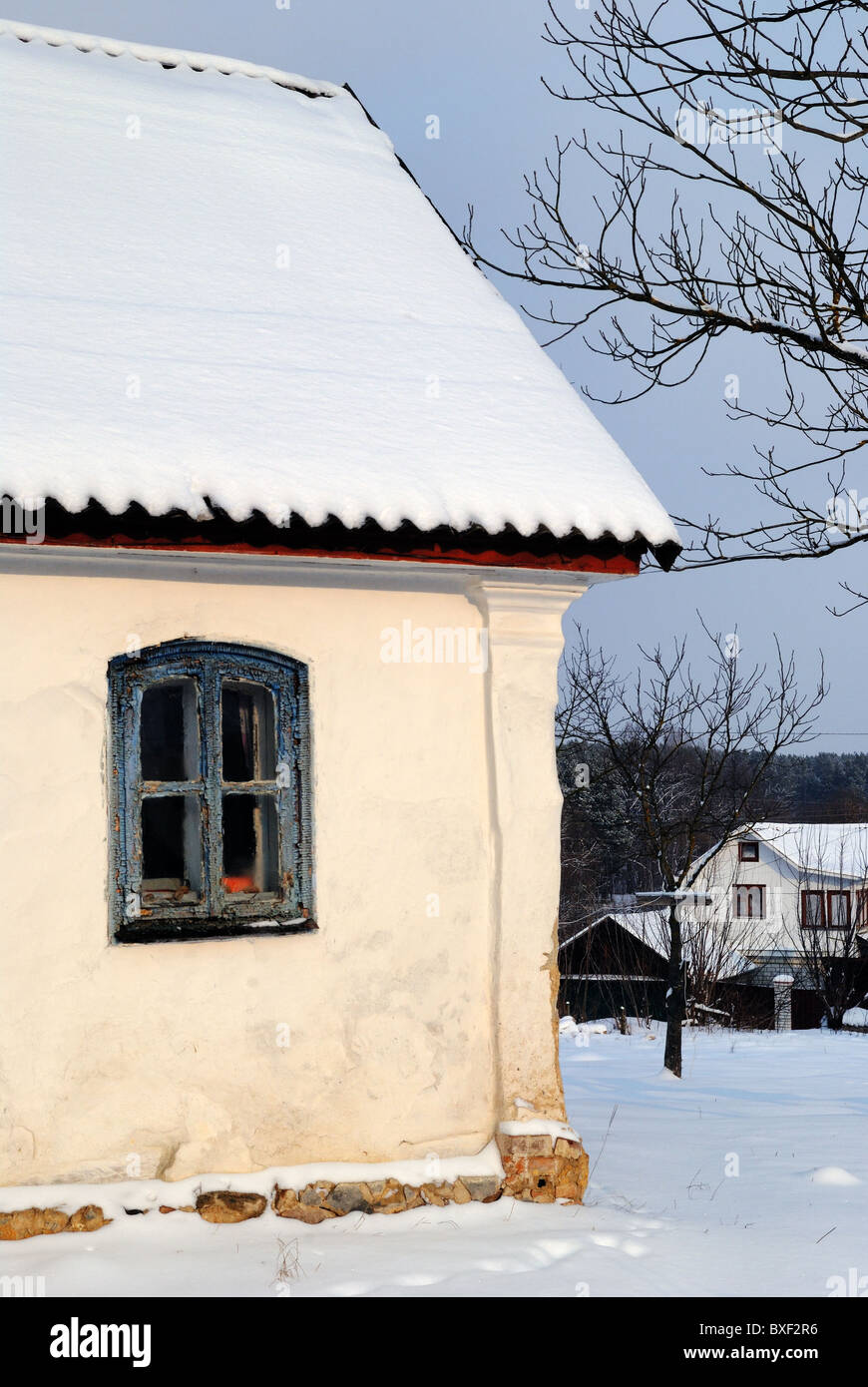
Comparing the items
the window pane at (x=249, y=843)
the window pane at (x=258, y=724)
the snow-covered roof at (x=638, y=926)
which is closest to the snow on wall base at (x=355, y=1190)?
the window pane at (x=249, y=843)

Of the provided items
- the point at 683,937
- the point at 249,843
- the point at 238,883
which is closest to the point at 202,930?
the point at 238,883

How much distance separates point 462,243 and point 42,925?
489cm

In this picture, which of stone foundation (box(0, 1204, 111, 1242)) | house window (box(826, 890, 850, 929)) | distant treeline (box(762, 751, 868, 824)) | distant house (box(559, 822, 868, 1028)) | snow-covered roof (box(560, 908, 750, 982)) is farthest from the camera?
distant treeline (box(762, 751, 868, 824))

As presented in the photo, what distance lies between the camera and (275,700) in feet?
16.3

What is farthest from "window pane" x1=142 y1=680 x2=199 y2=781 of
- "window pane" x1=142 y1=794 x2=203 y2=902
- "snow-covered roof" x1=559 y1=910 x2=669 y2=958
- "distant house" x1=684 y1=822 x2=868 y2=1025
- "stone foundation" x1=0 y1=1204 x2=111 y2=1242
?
"distant house" x1=684 y1=822 x2=868 y2=1025

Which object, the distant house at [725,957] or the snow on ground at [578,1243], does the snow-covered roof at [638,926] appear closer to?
the distant house at [725,957]

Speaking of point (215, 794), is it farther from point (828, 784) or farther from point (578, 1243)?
point (828, 784)

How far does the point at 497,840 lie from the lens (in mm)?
5215

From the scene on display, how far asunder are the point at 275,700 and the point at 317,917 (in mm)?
867

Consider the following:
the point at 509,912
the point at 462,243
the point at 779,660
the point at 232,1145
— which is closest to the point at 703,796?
the point at 779,660

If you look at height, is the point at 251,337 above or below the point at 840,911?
above

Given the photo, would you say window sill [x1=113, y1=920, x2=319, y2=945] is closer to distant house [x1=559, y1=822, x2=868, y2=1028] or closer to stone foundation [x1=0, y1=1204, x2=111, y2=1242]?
stone foundation [x1=0, y1=1204, x2=111, y2=1242]

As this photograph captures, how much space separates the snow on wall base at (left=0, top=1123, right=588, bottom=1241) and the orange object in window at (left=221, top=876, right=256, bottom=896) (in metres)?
1.13

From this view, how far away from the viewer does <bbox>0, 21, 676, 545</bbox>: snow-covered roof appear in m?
4.65
